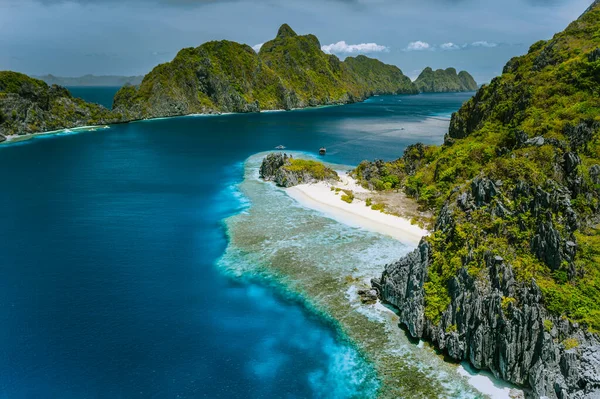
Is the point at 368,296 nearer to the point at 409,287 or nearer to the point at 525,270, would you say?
the point at 409,287

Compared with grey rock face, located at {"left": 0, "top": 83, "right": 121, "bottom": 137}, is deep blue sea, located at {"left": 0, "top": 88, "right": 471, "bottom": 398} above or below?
below

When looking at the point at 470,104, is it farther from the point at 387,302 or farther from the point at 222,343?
the point at 222,343

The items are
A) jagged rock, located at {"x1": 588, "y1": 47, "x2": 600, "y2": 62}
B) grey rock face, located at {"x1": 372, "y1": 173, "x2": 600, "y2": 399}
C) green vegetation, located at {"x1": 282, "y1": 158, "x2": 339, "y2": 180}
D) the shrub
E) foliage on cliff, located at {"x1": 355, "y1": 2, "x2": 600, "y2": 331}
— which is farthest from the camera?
green vegetation, located at {"x1": 282, "y1": 158, "x2": 339, "y2": 180}

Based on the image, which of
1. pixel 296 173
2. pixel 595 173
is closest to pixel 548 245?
pixel 595 173

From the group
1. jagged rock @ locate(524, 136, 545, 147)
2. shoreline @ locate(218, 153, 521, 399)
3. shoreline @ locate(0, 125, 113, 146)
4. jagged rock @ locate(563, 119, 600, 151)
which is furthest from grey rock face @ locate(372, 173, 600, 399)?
shoreline @ locate(0, 125, 113, 146)

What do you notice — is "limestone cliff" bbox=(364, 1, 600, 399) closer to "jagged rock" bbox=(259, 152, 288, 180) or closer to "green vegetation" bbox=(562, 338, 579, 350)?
"green vegetation" bbox=(562, 338, 579, 350)

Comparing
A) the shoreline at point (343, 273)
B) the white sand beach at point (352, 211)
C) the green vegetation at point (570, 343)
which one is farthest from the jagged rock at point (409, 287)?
the white sand beach at point (352, 211)
